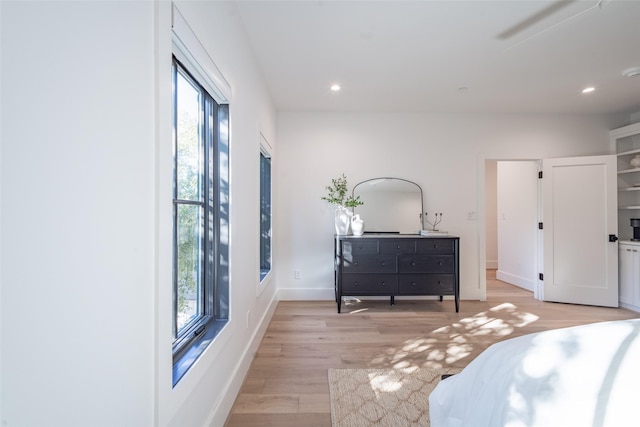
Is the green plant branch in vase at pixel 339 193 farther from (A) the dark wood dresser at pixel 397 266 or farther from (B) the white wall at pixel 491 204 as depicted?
(B) the white wall at pixel 491 204

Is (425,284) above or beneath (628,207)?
beneath

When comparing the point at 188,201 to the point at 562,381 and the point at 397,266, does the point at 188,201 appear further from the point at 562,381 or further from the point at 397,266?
the point at 397,266

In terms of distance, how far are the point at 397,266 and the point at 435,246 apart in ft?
1.69

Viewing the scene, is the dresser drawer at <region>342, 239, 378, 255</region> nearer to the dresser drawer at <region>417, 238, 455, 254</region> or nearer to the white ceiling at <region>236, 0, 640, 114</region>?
the dresser drawer at <region>417, 238, 455, 254</region>

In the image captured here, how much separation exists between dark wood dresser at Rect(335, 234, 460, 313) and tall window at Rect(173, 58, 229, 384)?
193 centimetres

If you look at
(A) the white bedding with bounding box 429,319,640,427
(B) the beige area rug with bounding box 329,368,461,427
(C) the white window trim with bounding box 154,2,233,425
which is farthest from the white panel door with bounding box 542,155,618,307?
(C) the white window trim with bounding box 154,2,233,425

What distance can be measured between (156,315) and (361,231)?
2.98m

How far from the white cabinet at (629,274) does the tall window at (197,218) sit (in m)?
4.75

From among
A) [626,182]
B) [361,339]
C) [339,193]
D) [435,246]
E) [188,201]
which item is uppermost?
[626,182]

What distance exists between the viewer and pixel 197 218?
160 cm

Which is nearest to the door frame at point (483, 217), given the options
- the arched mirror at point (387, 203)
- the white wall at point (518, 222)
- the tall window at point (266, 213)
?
the white wall at point (518, 222)

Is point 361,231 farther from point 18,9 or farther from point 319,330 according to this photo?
Answer: point 18,9

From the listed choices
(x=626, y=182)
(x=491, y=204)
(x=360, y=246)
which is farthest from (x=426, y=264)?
(x=491, y=204)

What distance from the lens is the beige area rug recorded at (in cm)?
168
